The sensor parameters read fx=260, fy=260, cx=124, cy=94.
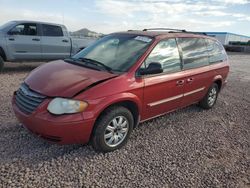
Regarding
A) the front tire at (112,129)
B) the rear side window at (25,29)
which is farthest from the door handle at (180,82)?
the rear side window at (25,29)

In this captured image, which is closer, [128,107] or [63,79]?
[63,79]

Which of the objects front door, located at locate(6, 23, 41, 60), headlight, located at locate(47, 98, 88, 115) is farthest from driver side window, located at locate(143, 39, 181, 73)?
front door, located at locate(6, 23, 41, 60)

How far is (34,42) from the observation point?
30.4 ft

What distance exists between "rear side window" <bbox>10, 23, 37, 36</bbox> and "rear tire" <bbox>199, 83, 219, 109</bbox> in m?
6.48

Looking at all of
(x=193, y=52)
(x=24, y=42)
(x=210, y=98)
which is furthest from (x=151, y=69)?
(x=24, y=42)

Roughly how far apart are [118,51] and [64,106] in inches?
62.3

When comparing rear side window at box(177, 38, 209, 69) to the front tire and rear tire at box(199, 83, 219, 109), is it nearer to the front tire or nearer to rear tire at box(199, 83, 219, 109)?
rear tire at box(199, 83, 219, 109)

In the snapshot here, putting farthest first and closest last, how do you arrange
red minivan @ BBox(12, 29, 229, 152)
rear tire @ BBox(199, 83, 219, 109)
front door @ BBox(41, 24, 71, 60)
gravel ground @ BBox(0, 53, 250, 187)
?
front door @ BBox(41, 24, 71, 60) < rear tire @ BBox(199, 83, 219, 109) < red minivan @ BBox(12, 29, 229, 152) < gravel ground @ BBox(0, 53, 250, 187)

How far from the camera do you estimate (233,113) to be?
620 centimetres

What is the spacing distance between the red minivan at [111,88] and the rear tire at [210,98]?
56 cm

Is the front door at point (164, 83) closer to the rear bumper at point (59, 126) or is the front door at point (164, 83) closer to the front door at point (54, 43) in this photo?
the rear bumper at point (59, 126)

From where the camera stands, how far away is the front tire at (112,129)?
3561mm

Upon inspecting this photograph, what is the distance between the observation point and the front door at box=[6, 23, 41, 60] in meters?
8.79

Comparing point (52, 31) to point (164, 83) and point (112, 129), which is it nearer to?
point (164, 83)
